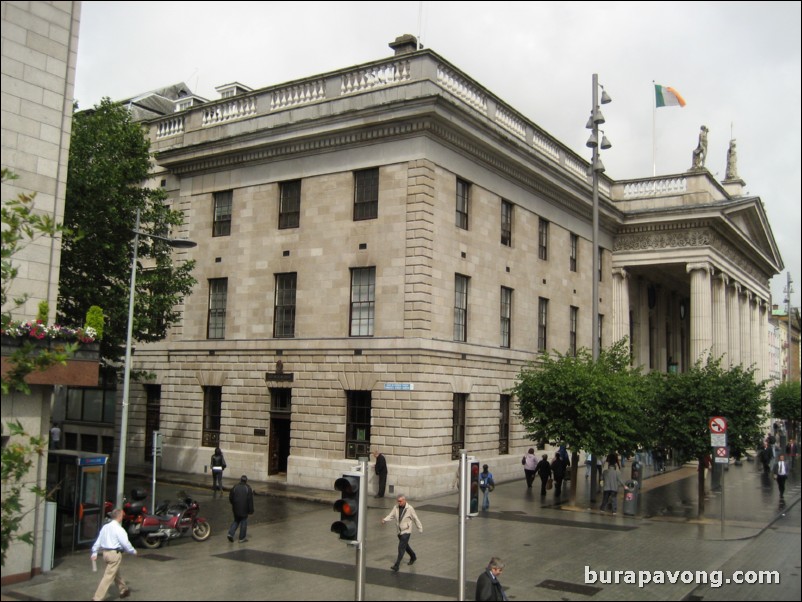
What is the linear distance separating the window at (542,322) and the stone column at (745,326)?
22879 millimetres

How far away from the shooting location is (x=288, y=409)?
29.0m

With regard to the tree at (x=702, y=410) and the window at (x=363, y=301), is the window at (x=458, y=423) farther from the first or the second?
Result: the tree at (x=702, y=410)

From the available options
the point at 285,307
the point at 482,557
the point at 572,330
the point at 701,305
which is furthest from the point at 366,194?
the point at 701,305

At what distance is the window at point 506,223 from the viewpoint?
105 feet

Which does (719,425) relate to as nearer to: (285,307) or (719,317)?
(285,307)

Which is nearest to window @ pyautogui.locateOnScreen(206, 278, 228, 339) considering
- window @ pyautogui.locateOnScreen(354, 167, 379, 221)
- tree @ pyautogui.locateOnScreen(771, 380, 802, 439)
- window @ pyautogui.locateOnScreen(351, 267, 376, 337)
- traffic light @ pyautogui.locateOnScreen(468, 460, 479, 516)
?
window @ pyautogui.locateOnScreen(351, 267, 376, 337)

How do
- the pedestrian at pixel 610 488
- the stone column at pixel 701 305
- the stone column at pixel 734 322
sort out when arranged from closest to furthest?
the pedestrian at pixel 610 488 → the stone column at pixel 701 305 → the stone column at pixel 734 322

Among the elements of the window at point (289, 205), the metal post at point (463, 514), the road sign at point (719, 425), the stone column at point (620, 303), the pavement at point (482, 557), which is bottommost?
the pavement at point (482, 557)

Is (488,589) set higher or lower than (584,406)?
lower

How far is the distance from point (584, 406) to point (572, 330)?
14096 mm

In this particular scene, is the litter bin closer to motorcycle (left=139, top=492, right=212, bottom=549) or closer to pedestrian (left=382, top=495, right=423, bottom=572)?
pedestrian (left=382, top=495, right=423, bottom=572)

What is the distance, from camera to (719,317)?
45094 mm

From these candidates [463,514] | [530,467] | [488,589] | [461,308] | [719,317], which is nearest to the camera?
[488,589]

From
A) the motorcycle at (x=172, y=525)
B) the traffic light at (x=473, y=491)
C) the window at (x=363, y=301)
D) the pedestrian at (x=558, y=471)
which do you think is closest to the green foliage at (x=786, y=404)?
the pedestrian at (x=558, y=471)
